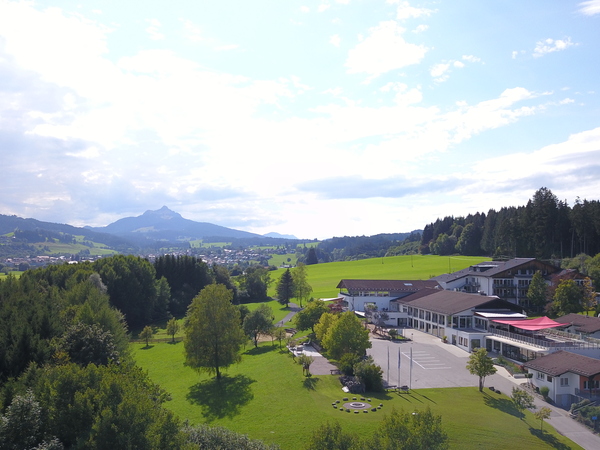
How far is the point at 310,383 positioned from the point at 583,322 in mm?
34235

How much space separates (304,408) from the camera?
31.9 metres

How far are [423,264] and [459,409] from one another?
103792mm

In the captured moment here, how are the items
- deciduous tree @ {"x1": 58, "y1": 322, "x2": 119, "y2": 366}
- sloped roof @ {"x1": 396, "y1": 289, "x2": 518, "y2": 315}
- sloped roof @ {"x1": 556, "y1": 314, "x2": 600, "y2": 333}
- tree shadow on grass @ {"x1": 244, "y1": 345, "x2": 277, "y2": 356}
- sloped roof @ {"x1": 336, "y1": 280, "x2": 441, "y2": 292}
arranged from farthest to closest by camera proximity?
sloped roof @ {"x1": 336, "y1": 280, "x2": 441, "y2": 292} < sloped roof @ {"x1": 396, "y1": 289, "x2": 518, "y2": 315} < tree shadow on grass @ {"x1": 244, "y1": 345, "x2": 277, "y2": 356} < sloped roof @ {"x1": 556, "y1": 314, "x2": 600, "y2": 333} < deciduous tree @ {"x1": 58, "y1": 322, "x2": 119, "y2": 366}

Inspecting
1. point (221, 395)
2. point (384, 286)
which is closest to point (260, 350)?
point (221, 395)

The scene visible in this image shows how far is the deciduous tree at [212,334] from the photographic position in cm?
4109

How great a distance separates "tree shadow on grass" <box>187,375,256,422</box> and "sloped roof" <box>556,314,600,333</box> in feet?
122

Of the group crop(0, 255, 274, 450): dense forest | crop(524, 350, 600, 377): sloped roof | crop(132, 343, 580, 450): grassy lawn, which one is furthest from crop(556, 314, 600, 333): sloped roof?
crop(0, 255, 274, 450): dense forest

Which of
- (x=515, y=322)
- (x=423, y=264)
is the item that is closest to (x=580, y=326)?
(x=515, y=322)

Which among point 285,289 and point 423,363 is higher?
point 285,289

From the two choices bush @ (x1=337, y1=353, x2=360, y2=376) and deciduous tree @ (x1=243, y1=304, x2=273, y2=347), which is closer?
bush @ (x1=337, y1=353, x2=360, y2=376)

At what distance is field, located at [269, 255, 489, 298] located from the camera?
112938 millimetres

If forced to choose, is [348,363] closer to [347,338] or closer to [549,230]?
[347,338]

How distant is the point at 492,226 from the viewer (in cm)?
12962

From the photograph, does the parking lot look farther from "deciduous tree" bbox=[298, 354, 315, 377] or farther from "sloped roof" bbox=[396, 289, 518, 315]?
"deciduous tree" bbox=[298, 354, 315, 377]
